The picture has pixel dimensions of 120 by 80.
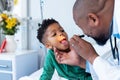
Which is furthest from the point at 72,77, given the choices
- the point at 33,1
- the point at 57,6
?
the point at 33,1

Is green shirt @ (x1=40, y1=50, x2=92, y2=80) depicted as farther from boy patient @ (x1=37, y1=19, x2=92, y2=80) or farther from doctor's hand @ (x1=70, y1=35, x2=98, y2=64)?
doctor's hand @ (x1=70, y1=35, x2=98, y2=64)

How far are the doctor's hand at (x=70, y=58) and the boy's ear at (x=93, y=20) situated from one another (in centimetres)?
41

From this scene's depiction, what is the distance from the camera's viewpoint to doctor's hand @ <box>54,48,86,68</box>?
1477mm

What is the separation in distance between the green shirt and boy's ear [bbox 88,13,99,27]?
1.98ft

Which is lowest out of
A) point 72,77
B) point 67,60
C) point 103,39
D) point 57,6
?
point 72,77

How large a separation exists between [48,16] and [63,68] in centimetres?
112

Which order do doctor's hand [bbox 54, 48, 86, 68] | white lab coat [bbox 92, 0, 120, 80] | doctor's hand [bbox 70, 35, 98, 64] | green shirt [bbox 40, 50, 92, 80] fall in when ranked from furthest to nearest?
green shirt [bbox 40, 50, 92, 80]
doctor's hand [bbox 54, 48, 86, 68]
doctor's hand [bbox 70, 35, 98, 64]
white lab coat [bbox 92, 0, 120, 80]

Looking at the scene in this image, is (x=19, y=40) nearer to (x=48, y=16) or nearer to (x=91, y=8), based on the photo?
(x=48, y=16)

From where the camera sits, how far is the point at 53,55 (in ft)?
5.68

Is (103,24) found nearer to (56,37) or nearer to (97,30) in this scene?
(97,30)

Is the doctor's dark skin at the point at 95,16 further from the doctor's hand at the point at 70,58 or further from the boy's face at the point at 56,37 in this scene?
the boy's face at the point at 56,37

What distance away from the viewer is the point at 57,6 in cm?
266

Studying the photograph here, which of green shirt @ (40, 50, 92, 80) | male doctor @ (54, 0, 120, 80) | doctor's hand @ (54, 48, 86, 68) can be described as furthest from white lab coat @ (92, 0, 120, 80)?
green shirt @ (40, 50, 92, 80)

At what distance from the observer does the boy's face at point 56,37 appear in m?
1.66
